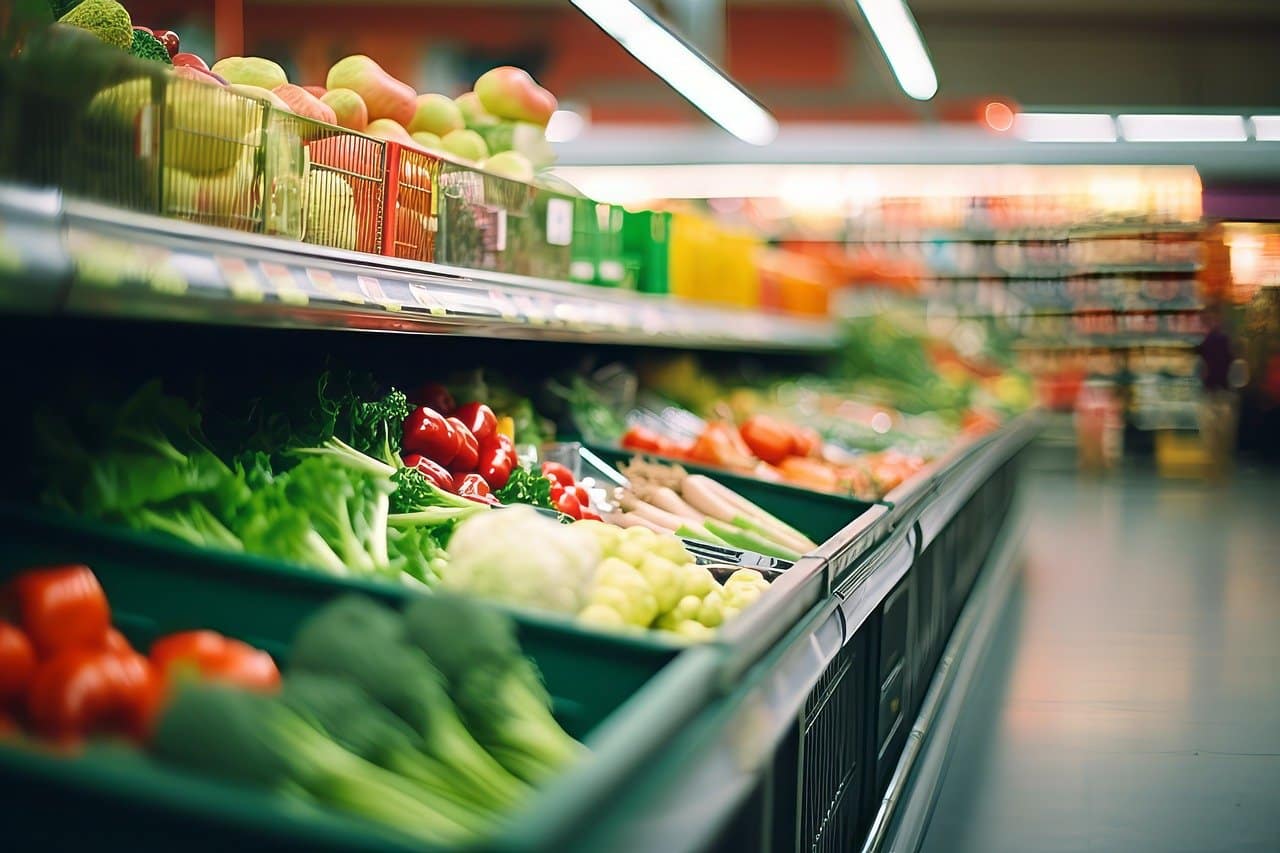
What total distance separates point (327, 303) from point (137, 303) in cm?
45

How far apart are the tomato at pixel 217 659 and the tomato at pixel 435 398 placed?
5.64 feet

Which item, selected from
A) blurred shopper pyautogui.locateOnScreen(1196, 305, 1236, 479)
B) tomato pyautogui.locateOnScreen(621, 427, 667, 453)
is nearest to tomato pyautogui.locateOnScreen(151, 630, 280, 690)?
tomato pyautogui.locateOnScreen(621, 427, 667, 453)

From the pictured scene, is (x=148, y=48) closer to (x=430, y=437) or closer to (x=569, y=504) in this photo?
(x=430, y=437)

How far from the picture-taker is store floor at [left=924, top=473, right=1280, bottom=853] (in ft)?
9.97

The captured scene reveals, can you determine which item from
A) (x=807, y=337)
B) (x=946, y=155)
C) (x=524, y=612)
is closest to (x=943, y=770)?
(x=524, y=612)

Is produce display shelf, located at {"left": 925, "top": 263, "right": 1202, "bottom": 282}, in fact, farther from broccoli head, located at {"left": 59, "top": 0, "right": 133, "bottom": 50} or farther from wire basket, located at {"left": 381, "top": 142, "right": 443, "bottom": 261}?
broccoli head, located at {"left": 59, "top": 0, "right": 133, "bottom": 50}

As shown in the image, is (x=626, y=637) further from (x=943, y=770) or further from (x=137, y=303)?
(x=943, y=770)

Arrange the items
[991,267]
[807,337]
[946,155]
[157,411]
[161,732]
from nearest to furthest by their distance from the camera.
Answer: [161,732] → [157,411] → [807,337] → [946,155] → [991,267]

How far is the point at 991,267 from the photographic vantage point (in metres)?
15.1

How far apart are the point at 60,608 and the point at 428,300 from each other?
1088 mm

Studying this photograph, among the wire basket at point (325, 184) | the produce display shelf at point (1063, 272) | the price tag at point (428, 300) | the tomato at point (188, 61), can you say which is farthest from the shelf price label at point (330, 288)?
the produce display shelf at point (1063, 272)

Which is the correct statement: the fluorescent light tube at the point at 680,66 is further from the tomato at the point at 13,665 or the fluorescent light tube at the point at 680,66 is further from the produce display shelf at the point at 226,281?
the tomato at the point at 13,665

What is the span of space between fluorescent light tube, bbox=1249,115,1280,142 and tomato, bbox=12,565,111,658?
540 inches

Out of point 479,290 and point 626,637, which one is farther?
point 479,290
